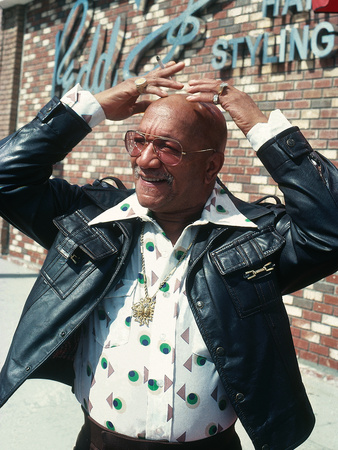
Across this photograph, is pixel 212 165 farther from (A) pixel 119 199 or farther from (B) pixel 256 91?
(B) pixel 256 91

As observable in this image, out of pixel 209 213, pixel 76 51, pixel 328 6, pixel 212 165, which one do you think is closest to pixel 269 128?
pixel 212 165

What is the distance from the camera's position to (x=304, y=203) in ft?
5.78

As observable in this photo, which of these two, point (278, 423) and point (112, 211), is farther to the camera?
point (112, 211)

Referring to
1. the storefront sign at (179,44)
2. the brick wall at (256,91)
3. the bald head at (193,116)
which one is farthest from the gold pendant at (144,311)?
the storefront sign at (179,44)

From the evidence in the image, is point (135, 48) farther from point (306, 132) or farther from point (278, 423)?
Answer: point (278, 423)

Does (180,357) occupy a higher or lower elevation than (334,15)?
lower

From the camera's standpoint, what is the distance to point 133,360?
70.2 inches

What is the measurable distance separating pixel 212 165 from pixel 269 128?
0.91ft

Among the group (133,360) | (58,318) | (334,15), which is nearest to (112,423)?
(133,360)

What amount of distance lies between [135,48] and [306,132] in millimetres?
2408

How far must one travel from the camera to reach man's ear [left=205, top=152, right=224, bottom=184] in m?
1.99

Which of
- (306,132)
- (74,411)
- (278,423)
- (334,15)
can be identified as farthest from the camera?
(306,132)

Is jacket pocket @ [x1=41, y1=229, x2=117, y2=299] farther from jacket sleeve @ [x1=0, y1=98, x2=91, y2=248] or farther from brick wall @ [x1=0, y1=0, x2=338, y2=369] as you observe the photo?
brick wall @ [x1=0, y1=0, x2=338, y2=369]

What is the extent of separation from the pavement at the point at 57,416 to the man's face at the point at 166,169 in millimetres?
1985
